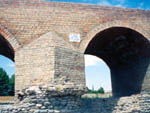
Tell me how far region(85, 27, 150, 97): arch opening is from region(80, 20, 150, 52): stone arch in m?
0.14

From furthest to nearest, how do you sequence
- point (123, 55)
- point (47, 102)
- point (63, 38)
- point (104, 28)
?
1. point (123, 55)
2. point (104, 28)
3. point (63, 38)
4. point (47, 102)

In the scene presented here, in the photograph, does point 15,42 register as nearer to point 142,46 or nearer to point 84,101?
point 84,101

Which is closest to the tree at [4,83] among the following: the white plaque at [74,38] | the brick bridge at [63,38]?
the brick bridge at [63,38]

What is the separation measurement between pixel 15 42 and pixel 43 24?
3.79 ft

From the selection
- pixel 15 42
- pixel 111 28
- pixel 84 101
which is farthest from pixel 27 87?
pixel 111 28

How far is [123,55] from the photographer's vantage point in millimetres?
10336

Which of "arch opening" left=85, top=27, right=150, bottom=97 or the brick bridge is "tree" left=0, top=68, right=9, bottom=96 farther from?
"arch opening" left=85, top=27, right=150, bottom=97

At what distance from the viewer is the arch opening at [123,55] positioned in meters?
8.88

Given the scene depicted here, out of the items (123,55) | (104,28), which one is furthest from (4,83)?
(104,28)

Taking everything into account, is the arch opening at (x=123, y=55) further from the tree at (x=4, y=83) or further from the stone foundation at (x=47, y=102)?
the tree at (x=4, y=83)

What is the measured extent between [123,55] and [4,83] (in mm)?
18625

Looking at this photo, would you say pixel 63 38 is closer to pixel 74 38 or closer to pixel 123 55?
pixel 74 38

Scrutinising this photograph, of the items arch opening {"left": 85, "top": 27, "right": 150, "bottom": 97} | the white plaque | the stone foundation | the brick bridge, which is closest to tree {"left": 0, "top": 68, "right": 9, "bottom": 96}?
the brick bridge

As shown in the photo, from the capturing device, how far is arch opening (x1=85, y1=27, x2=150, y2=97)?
8.88 metres
